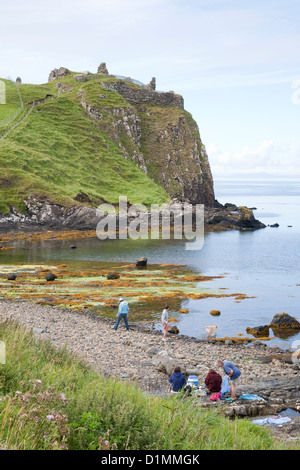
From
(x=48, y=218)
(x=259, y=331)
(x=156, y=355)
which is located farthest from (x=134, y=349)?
(x=48, y=218)

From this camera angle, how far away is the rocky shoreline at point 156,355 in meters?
18.9

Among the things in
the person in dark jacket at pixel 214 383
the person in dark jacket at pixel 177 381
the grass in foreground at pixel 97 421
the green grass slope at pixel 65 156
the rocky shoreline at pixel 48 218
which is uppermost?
the green grass slope at pixel 65 156

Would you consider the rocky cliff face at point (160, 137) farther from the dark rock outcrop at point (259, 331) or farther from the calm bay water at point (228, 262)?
the dark rock outcrop at point (259, 331)

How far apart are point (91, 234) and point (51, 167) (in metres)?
31.8

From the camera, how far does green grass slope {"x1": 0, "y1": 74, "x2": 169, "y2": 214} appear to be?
111 metres

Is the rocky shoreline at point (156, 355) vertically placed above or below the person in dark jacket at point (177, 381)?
below

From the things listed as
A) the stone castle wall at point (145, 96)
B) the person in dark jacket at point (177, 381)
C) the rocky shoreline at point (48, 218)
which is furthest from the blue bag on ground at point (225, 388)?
the stone castle wall at point (145, 96)

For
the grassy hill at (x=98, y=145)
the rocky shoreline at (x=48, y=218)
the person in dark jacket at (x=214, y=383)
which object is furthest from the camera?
the grassy hill at (x=98, y=145)

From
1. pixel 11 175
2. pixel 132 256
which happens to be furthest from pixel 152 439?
pixel 11 175

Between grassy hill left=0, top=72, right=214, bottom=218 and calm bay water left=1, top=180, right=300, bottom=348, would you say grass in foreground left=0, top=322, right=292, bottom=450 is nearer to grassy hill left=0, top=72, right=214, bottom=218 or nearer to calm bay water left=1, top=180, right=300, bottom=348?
calm bay water left=1, top=180, right=300, bottom=348

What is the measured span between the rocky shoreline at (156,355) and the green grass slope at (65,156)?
7377 cm

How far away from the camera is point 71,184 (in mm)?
122000

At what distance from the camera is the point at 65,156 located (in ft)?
452

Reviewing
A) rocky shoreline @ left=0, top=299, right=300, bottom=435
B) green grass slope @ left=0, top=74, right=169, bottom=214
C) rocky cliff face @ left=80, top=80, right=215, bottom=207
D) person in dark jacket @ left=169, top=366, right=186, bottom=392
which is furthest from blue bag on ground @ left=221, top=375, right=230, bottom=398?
rocky cliff face @ left=80, top=80, right=215, bottom=207
